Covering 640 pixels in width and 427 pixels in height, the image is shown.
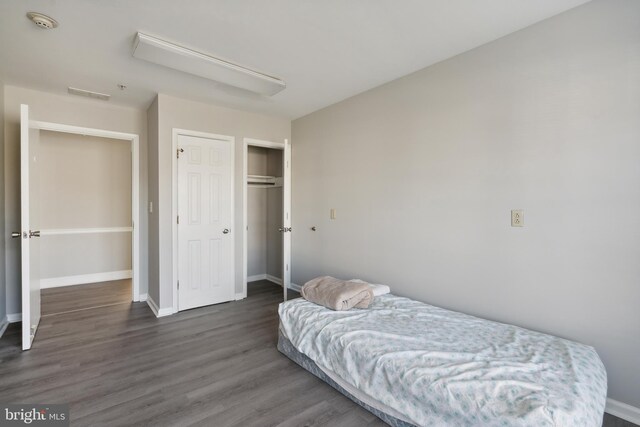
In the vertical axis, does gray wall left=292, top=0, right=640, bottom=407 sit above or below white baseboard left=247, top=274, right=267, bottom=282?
above

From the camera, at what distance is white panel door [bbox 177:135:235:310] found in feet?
12.3

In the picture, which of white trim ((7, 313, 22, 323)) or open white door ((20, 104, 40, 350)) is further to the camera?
white trim ((7, 313, 22, 323))

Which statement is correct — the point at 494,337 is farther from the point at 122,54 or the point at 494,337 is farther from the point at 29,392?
the point at 122,54

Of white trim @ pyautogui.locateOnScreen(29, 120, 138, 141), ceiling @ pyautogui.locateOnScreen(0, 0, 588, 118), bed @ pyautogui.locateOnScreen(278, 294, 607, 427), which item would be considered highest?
ceiling @ pyautogui.locateOnScreen(0, 0, 588, 118)

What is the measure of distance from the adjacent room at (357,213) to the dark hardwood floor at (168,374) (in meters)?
0.02

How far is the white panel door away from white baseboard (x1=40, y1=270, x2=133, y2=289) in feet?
7.90

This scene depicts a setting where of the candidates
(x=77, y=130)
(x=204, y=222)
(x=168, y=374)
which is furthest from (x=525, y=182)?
(x=77, y=130)

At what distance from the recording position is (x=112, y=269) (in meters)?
5.29

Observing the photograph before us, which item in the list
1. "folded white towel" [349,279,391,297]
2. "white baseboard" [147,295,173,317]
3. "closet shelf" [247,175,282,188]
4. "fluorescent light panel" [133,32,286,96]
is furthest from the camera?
"closet shelf" [247,175,282,188]

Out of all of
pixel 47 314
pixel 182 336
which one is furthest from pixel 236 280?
pixel 47 314

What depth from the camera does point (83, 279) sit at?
5.05 meters

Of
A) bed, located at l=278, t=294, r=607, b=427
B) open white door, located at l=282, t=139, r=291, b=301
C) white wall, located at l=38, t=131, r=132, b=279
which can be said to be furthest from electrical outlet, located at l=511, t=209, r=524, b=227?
white wall, located at l=38, t=131, r=132, b=279

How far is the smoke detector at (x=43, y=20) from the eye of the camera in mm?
2041

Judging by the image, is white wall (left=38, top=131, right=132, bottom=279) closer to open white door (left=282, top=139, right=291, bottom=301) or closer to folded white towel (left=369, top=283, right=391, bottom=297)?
open white door (left=282, top=139, right=291, bottom=301)
